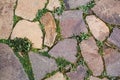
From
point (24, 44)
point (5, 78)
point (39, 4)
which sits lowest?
point (5, 78)

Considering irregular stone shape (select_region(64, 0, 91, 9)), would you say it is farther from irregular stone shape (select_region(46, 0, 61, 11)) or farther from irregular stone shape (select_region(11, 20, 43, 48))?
irregular stone shape (select_region(11, 20, 43, 48))

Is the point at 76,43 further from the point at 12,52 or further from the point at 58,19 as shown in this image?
the point at 12,52

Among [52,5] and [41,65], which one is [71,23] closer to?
[52,5]

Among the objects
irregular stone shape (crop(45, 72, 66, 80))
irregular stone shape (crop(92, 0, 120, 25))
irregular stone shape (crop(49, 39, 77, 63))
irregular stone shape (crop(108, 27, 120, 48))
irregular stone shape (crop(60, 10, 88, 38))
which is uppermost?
irregular stone shape (crop(92, 0, 120, 25))

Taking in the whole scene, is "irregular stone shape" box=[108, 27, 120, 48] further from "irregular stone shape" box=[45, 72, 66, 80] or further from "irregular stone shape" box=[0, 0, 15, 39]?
"irregular stone shape" box=[0, 0, 15, 39]

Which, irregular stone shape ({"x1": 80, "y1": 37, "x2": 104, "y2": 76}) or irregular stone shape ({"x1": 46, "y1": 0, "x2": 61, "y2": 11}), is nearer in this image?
irregular stone shape ({"x1": 80, "y1": 37, "x2": 104, "y2": 76})

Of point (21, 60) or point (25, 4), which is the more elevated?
point (25, 4)

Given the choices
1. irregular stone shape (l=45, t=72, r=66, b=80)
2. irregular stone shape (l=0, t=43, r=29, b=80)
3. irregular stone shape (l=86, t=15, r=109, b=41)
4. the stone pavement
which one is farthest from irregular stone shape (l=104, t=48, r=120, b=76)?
irregular stone shape (l=0, t=43, r=29, b=80)

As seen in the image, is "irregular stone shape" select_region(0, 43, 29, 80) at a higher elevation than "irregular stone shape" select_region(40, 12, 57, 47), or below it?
below

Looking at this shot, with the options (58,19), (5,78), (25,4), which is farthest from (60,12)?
(5,78)

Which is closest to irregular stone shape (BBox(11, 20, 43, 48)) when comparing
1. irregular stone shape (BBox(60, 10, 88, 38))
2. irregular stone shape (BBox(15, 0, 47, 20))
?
irregular stone shape (BBox(15, 0, 47, 20))
